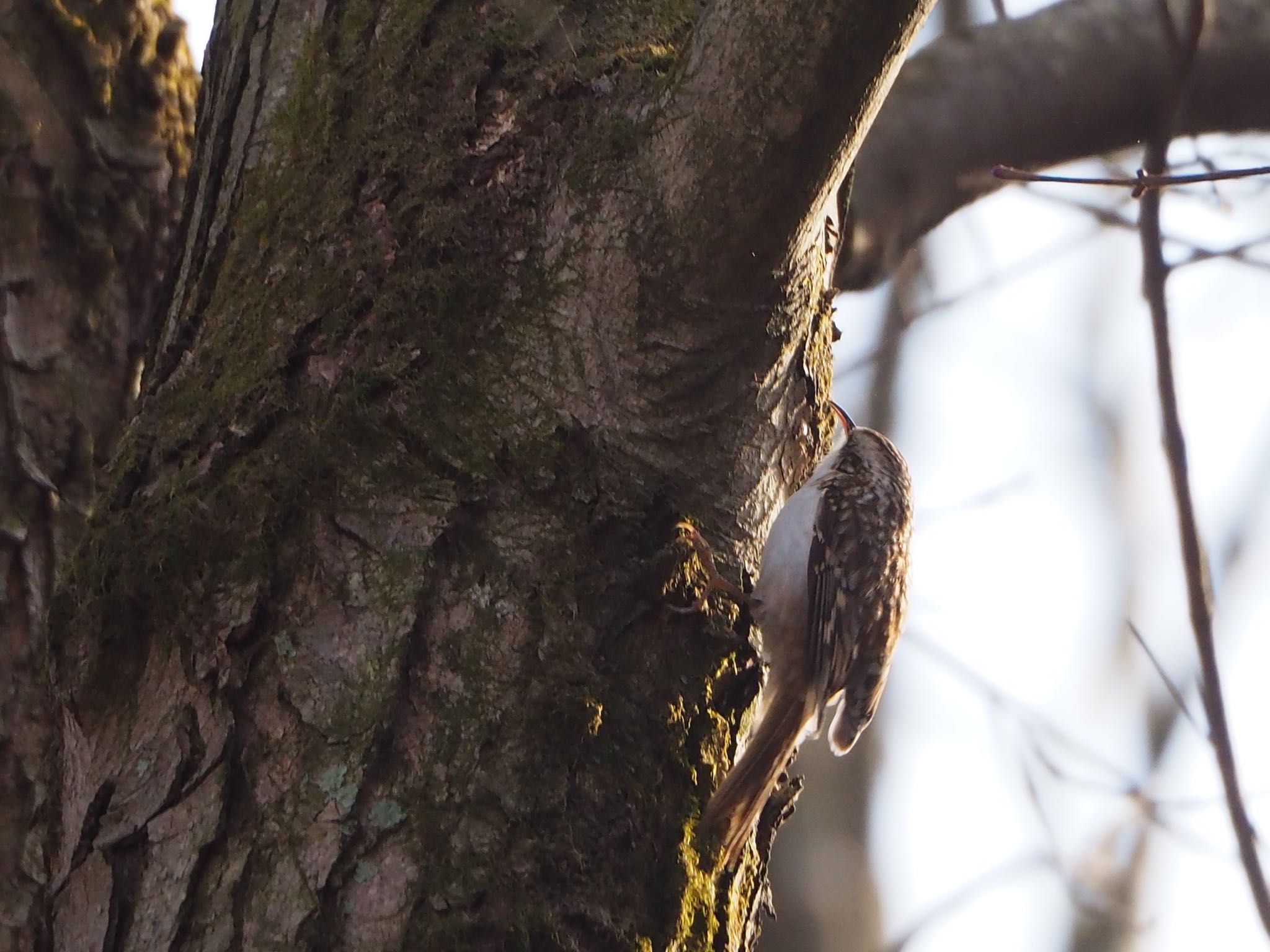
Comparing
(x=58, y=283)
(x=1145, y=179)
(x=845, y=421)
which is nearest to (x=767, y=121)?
(x=1145, y=179)

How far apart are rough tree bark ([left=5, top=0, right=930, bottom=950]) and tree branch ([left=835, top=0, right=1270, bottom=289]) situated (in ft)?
2.98

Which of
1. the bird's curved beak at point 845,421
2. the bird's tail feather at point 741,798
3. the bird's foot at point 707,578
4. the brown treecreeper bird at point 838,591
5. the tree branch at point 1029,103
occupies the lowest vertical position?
the bird's tail feather at point 741,798

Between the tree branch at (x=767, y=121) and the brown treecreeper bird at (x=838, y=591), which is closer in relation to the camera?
the tree branch at (x=767, y=121)

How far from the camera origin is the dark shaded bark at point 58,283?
200cm

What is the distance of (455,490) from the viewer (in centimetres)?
151

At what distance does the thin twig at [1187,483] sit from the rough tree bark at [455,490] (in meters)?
0.47

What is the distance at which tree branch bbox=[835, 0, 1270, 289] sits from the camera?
2566 millimetres

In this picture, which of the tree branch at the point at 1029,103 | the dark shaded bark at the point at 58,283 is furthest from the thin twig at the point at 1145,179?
the dark shaded bark at the point at 58,283

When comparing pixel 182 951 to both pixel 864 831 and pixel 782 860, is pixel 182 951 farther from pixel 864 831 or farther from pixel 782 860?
pixel 864 831

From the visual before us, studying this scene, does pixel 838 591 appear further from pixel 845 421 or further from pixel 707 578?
pixel 707 578

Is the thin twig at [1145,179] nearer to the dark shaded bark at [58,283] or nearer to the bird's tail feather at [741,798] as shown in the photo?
the bird's tail feather at [741,798]

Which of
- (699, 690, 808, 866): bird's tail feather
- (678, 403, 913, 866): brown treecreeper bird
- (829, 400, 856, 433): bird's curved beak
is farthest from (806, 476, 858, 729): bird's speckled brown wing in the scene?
(699, 690, 808, 866): bird's tail feather

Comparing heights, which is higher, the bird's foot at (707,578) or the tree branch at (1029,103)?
the tree branch at (1029,103)

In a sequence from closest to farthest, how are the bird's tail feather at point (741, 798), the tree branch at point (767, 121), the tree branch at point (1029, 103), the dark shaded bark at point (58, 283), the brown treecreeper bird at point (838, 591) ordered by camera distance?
1. the tree branch at point (767, 121)
2. the bird's tail feather at point (741, 798)
3. the dark shaded bark at point (58, 283)
4. the brown treecreeper bird at point (838, 591)
5. the tree branch at point (1029, 103)
